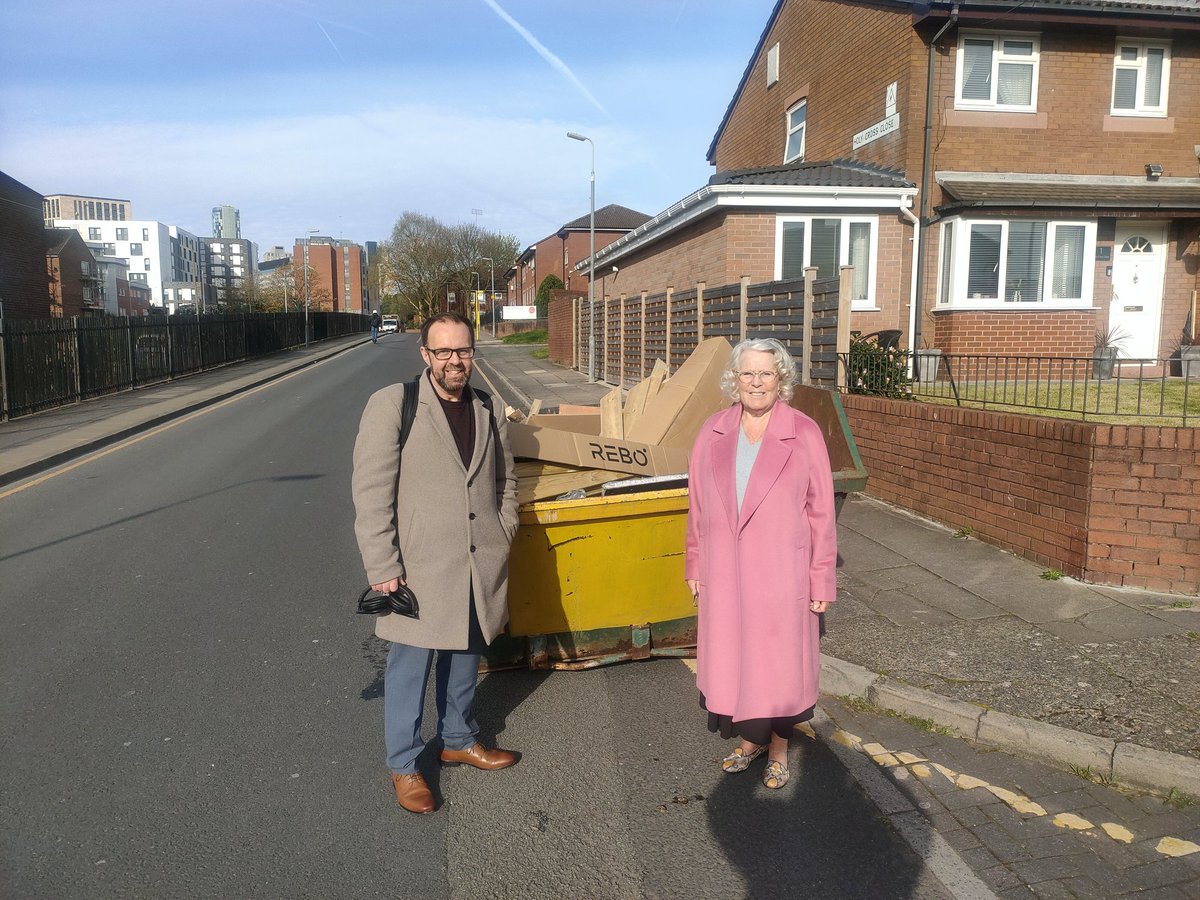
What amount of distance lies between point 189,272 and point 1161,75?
6091 inches

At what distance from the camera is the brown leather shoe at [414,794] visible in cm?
334

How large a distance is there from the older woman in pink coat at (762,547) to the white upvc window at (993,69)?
1499 cm

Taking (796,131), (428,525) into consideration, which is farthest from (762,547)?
(796,131)

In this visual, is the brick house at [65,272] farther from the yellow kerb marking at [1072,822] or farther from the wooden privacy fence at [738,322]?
the yellow kerb marking at [1072,822]

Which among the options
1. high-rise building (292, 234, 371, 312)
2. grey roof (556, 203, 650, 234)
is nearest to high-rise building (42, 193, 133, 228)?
high-rise building (292, 234, 371, 312)

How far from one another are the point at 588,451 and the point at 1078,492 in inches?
129

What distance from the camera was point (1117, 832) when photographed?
322 cm

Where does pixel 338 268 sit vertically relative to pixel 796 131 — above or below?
above

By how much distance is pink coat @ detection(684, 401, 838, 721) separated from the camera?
10.7 feet

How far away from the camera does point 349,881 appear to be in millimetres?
2926

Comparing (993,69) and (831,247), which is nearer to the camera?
(993,69)

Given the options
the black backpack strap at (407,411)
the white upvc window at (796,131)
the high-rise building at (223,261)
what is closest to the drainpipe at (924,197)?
the white upvc window at (796,131)

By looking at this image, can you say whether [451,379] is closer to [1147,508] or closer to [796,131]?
[1147,508]

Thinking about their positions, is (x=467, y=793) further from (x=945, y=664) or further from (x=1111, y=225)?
(x=1111, y=225)
